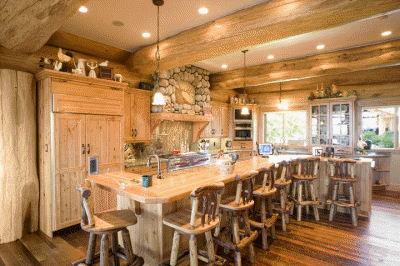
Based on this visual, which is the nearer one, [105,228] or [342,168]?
[105,228]

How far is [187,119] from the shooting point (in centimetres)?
618

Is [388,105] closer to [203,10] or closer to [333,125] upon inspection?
[333,125]

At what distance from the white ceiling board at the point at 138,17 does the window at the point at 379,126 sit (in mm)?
6062

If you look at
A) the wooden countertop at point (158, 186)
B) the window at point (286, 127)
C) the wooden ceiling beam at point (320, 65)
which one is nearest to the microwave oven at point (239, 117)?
the window at point (286, 127)

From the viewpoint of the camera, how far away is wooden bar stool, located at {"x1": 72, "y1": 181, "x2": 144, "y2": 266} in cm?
218

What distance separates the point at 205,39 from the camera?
379 centimetres

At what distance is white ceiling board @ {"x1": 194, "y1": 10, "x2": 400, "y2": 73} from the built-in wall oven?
2.61 m

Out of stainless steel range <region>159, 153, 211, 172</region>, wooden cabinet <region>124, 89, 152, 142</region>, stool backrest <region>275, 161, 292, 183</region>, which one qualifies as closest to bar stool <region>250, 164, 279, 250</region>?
stool backrest <region>275, 161, 292, 183</region>

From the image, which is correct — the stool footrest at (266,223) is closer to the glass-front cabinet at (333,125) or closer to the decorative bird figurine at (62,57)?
the decorative bird figurine at (62,57)

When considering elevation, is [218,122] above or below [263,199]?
above

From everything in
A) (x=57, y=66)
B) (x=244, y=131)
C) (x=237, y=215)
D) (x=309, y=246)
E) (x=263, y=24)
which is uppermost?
(x=263, y=24)

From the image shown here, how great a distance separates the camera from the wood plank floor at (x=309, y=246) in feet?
9.90

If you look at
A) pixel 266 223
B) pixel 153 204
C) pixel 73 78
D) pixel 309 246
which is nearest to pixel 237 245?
pixel 266 223

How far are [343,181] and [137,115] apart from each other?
433 centimetres
